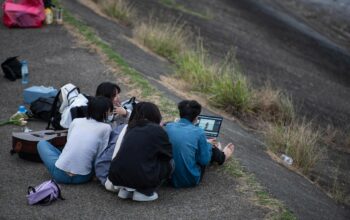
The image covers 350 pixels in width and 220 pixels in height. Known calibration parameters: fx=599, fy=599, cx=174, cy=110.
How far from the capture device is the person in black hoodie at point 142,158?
6461 mm

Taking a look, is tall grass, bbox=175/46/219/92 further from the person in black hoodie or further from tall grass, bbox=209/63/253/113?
the person in black hoodie

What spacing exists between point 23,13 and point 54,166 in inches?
301

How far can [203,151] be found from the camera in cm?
707

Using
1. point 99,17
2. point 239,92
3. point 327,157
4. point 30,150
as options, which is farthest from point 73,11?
point 30,150

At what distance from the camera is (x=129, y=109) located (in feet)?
27.4

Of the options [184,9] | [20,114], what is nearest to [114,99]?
[20,114]

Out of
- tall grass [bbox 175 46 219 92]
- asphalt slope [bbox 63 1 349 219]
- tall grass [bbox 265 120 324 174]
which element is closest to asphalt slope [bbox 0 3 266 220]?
asphalt slope [bbox 63 1 349 219]

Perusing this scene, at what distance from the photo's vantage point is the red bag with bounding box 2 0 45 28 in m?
13.7

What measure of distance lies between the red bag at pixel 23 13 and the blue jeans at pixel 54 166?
7181 mm

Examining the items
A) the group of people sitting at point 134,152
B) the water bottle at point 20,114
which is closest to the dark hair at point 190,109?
the group of people sitting at point 134,152

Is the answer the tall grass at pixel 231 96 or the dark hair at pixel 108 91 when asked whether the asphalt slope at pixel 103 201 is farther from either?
the tall grass at pixel 231 96

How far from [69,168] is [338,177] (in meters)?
5.94

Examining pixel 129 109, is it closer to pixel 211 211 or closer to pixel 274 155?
pixel 211 211

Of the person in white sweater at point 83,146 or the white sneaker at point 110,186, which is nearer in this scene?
the white sneaker at point 110,186
